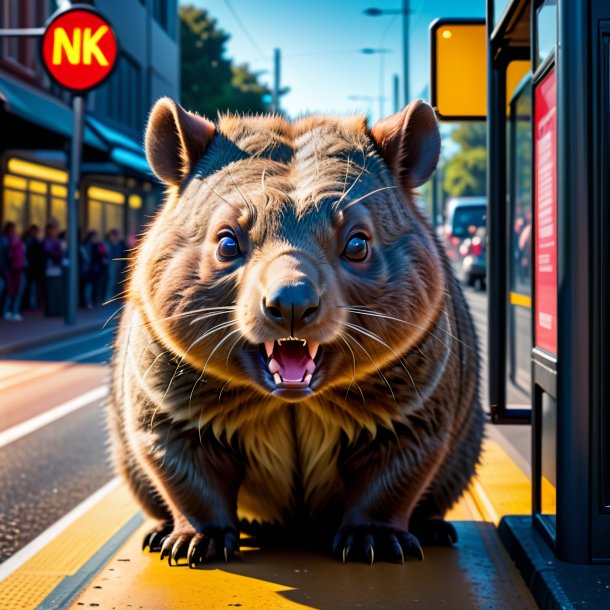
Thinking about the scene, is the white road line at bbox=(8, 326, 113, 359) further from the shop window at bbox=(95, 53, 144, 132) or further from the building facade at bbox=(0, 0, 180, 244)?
the shop window at bbox=(95, 53, 144, 132)

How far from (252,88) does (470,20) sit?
198ft

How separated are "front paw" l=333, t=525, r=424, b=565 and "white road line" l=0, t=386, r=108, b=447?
4001 millimetres

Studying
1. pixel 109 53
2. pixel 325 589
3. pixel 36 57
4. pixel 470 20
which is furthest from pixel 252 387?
pixel 36 57

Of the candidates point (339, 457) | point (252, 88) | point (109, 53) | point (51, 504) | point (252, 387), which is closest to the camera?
point (252, 387)

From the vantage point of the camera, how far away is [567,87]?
321 centimetres

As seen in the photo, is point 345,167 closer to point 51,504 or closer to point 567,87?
point 567,87

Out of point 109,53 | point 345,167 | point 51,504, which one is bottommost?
point 51,504

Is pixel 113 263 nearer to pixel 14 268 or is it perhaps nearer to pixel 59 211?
pixel 59 211

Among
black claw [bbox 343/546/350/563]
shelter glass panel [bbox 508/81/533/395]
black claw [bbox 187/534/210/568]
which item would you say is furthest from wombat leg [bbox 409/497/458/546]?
shelter glass panel [bbox 508/81/533/395]

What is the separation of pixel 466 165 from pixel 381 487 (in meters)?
87.8

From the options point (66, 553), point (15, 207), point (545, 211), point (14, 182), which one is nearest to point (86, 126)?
point (14, 182)

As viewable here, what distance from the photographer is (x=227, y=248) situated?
3084mm

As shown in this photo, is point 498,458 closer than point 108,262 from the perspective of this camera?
Yes

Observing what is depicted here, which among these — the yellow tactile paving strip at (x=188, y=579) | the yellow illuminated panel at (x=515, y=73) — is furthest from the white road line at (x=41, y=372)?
the yellow tactile paving strip at (x=188, y=579)
